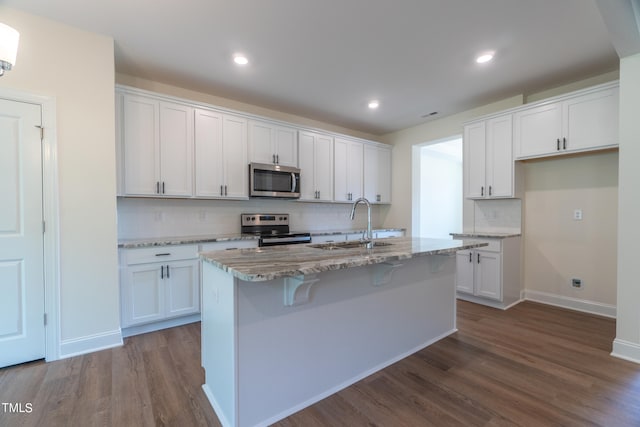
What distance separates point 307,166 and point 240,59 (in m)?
1.78

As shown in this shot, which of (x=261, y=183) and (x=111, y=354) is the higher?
(x=261, y=183)

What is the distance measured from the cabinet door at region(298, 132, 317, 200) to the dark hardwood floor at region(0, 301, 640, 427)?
243 cm

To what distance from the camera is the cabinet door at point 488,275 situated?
11.4 feet

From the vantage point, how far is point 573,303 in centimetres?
345

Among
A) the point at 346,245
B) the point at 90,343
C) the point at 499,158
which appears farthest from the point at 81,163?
the point at 499,158

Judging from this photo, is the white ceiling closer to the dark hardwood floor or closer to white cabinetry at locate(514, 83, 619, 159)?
white cabinetry at locate(514, 83, 619, 159)

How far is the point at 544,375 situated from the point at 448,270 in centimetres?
102

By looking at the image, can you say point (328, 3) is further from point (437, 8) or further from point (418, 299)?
point (418, 299)

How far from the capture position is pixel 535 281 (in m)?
3.78

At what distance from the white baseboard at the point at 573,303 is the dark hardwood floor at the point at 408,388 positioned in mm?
847

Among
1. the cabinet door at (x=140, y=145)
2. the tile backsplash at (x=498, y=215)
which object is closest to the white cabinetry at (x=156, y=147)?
the cabinet door at (x=140, y=145)

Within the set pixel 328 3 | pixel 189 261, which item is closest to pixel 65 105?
pixel 189 261

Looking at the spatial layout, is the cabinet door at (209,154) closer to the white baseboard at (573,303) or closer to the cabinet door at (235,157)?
the cabinet door at (235,157)

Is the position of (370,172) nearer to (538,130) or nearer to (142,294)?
(538,130)
